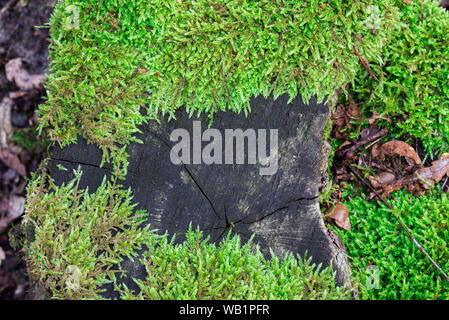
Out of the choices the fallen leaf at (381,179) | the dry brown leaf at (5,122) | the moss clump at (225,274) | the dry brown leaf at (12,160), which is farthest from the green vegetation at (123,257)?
the dry brown leaf at (5,122)

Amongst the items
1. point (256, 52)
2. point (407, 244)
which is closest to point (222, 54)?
point (256, 52)

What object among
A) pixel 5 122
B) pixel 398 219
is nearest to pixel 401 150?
pixel 398 219

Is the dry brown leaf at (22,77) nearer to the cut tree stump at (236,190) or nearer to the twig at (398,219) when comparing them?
the cut tree stump at (236,190)

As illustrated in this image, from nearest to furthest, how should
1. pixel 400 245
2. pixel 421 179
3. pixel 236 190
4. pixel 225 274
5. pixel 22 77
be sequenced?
pixel 225 274 → pixel 236 190 → pixel 400 245 → pixel 421 179 → pixel 22 77

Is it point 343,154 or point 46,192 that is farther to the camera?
point 343,154

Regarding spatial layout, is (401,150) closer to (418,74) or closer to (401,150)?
(401,150)

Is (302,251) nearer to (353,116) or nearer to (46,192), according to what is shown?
(353,116)

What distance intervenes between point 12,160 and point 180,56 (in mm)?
2145

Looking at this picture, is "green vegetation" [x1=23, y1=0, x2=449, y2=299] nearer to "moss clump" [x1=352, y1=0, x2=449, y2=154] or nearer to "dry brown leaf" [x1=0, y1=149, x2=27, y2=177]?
"moss clump" [x1=352, y1=0, x2=449, y2=154]

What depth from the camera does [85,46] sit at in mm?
2055

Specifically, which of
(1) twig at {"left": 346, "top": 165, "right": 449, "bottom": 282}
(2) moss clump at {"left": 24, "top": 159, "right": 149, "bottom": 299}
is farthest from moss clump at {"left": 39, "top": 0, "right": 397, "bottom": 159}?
(1) twig at {"left": 346, "top": 165, "right": 449, "bottom": 282}

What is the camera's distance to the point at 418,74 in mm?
2328

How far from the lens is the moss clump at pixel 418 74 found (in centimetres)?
230

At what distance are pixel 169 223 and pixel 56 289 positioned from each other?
769mm
